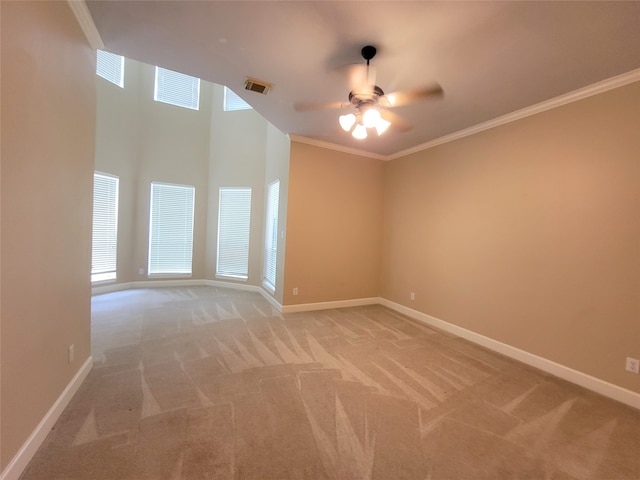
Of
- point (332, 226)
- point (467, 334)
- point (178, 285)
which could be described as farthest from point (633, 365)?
point (178, 285)

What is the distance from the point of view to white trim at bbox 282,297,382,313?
14.1ft

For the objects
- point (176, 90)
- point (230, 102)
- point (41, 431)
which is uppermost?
point (176, 90)

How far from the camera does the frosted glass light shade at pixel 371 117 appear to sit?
6.62 feet

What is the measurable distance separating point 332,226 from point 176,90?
4862mm

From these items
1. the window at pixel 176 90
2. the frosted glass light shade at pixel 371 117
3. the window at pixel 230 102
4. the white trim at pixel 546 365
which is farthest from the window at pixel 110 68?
the white trim at pixel 546 365

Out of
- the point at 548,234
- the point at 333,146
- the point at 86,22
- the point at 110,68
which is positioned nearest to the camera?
the point at 86,22

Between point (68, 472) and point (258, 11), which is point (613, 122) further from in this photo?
point (68, 472)

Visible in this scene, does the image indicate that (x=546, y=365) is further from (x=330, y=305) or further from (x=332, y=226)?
(x=332, y=226)

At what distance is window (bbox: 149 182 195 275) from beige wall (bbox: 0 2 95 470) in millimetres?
3892

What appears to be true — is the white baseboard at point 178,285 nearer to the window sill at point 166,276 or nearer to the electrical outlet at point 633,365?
the window sill at point 166,276

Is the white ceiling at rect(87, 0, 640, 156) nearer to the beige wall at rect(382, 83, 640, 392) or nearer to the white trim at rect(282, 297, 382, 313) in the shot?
the beige wall at rect(382, 83, 640, 392)

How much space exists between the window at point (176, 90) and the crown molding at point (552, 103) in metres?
5.36

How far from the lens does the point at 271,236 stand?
5184 mm

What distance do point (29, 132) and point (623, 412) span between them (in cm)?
455
